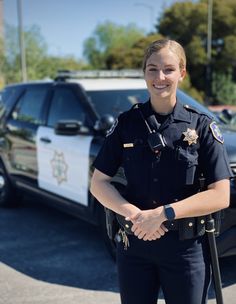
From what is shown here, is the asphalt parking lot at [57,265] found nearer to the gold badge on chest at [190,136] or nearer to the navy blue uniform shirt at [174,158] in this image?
the navy blue uniform shirt at [174,158]

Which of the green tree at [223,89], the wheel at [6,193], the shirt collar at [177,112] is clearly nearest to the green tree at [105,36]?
the green tree at [223,89]

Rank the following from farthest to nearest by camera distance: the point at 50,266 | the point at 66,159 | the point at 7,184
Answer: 1. the point at 7,184
2. the point at 66,159
3. the point at 50,266

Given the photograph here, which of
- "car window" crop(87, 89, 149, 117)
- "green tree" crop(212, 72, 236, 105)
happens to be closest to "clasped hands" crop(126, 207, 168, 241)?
"car window" crop(87, 89, 149, 117)

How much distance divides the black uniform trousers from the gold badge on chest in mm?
398

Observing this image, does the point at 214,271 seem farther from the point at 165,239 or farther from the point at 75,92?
the point at 75,92

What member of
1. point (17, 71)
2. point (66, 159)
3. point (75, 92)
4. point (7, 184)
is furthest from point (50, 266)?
point (17, 71)

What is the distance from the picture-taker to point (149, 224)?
6.78 ft

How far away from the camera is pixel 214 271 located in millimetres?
2145

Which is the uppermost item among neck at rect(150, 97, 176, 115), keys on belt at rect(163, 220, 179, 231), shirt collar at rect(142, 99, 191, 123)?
neck at rect(150, 97, 176, 115)

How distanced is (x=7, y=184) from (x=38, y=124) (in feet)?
4.39

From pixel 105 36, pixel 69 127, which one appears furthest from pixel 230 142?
pixel 105 36

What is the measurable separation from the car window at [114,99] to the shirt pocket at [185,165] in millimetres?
2879

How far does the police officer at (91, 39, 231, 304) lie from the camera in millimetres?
2098

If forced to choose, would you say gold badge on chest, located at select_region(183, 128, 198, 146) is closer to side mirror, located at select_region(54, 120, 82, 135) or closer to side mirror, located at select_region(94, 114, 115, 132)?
side mirror, located at select_region(94, 114, 115, 132)
